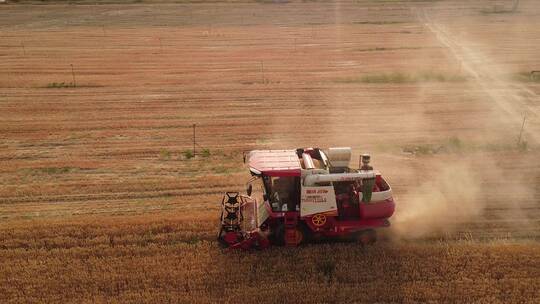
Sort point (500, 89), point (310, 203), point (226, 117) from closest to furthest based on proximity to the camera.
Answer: point (310, 203)
point (226, 117)
point (500, 89)

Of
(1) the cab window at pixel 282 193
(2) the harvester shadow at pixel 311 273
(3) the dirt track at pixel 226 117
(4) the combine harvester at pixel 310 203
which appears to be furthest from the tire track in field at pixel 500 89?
(1) the cab window at pixel 282 193

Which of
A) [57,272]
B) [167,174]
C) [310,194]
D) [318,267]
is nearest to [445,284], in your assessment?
[318,267]

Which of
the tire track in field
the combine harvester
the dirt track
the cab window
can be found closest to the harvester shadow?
the combine harvester

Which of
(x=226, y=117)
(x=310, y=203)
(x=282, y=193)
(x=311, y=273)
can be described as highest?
(x=226, y=117)

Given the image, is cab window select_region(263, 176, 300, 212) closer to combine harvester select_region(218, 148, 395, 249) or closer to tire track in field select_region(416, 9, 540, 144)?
combine harvester select_region(218, 148, 395, 249)

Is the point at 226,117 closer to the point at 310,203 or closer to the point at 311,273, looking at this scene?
the point at 310,203

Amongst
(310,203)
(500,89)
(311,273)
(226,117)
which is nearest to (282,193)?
(310,203)

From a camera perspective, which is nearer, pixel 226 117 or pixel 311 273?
pixel 311 273
